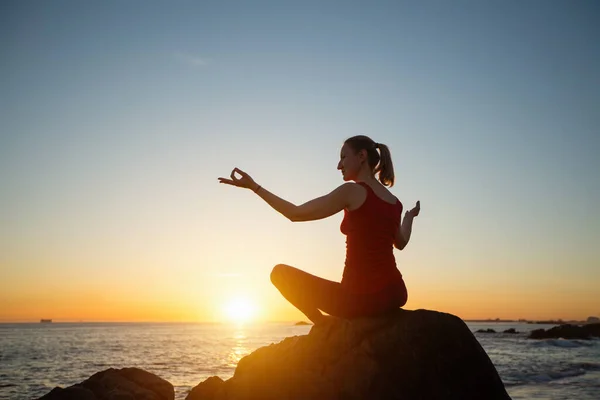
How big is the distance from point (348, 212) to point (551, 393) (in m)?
16.9

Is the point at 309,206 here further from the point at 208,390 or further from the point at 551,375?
the point at 551,375

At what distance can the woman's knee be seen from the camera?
5.85m

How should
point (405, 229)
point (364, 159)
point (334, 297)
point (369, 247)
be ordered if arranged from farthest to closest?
point (405, 229), point (364, 159), point (334, 297), point (369, 247)

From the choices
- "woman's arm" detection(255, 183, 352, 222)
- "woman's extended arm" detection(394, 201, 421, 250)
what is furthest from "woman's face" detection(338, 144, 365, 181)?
"woman's extended arm" detection(394, 201, 421, 250)

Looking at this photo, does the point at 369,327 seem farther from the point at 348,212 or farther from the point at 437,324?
the point at 348,212

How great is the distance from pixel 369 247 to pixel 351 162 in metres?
0.94

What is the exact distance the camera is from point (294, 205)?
534 cm

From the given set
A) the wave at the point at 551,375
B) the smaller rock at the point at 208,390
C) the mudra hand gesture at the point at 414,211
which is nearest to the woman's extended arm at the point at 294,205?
the mudra hand gesture at the point at 414,211

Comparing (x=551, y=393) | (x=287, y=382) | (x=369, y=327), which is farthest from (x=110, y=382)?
(x=551, y=393)

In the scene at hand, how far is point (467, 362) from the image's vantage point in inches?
217

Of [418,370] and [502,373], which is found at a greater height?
[418,370]

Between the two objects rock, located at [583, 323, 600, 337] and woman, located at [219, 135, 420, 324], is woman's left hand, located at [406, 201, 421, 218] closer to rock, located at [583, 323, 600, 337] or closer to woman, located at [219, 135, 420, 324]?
woman, located at [219, 135, 420, 324]

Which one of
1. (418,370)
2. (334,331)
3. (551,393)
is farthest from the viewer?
(551,393)

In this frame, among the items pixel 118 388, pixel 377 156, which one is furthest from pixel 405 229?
pixel 118 388
